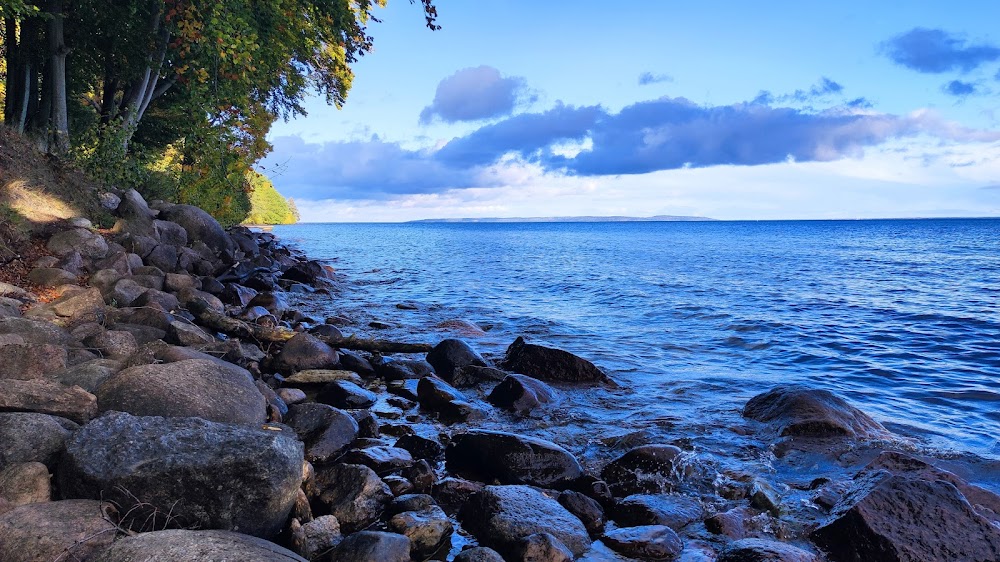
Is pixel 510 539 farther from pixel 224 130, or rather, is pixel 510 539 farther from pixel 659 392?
pixel 224 130

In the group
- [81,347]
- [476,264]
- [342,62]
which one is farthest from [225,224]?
[81,347]

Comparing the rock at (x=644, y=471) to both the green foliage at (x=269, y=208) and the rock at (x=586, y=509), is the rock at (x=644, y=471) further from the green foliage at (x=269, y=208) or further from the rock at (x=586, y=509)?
the green foliage at (x=269, y=208)

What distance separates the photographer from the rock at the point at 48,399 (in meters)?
4.43

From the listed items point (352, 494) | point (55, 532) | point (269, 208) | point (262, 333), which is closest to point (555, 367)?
point (262, 333)

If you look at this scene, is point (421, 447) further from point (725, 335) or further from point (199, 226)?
point (199, 226)

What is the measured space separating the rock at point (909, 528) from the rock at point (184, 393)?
5237mm

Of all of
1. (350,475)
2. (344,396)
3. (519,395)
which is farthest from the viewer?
(519,395)

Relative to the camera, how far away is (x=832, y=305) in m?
20.1

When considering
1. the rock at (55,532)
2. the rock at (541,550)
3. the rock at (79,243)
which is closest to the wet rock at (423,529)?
the rock at (541,550)

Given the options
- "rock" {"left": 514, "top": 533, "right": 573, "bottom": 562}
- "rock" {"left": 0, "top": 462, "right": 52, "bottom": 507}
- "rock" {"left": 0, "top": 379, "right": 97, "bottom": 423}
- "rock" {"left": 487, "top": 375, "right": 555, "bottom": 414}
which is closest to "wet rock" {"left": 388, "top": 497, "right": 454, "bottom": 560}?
"rock" {"left": 514, "top": 533, "right": 573, "bottom": 562}

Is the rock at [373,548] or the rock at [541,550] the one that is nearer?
the rock at [373,548]

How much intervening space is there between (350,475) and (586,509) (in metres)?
2.12

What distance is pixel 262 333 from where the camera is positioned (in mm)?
9859

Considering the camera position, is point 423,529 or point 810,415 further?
point 810,415
